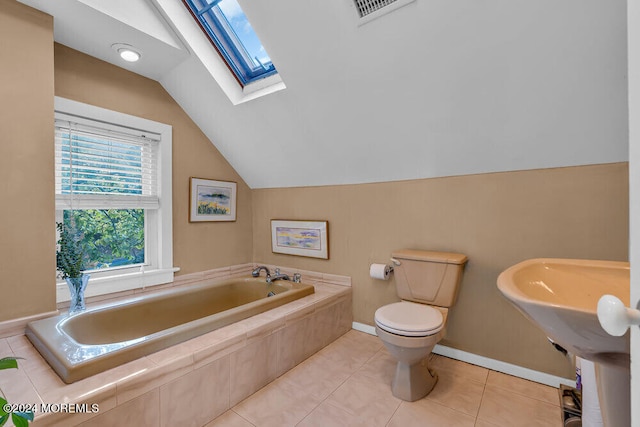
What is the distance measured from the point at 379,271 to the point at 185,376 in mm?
1507

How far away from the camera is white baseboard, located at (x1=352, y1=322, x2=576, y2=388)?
73.7 inches

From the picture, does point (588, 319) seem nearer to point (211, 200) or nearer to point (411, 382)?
point (411, 382)

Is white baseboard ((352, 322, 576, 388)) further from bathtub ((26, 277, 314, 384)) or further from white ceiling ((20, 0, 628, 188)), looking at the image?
white ceiling ((20, 0, 628, 188))

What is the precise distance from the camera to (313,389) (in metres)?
1.87

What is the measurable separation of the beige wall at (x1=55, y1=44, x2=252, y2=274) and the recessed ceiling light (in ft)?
0.73

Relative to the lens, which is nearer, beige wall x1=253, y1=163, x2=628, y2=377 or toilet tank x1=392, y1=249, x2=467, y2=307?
beige wall x1=253, y1=163, x2=628, y2=377

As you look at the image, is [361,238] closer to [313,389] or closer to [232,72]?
[313,389]

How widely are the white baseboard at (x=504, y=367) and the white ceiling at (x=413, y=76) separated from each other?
4.32 ft

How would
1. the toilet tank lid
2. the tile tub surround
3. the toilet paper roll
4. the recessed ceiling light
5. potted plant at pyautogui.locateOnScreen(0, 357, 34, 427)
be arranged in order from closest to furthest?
potted plant at pyautogui.locateOnScreen(0, 357, 34, 427) < the tile tub surround < the toilet tank lid < the recessed ceiling light < the toilet paper roll

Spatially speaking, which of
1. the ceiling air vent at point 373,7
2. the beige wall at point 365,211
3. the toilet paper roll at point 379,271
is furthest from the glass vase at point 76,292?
the ceiling air vent at point 373,7

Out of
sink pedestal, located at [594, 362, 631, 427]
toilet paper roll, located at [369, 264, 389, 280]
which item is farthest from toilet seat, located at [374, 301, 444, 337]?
sink pedestal, located at [594, 362, 631, 427]

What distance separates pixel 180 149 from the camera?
2.78m

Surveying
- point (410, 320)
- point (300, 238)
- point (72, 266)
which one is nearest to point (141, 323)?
point (72, 266)

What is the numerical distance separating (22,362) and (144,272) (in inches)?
43.1
